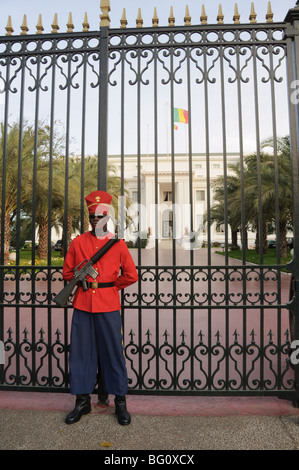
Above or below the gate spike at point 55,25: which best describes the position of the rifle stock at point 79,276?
below

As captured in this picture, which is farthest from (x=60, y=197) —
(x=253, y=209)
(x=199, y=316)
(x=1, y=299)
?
(x=1, y=299)

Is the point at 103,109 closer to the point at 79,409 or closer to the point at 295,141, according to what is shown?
the point at 295,141

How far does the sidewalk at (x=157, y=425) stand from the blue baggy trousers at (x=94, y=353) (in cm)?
30

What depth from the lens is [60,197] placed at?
16672 mm

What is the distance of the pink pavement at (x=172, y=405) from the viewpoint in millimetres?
3076

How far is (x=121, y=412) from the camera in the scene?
291cm

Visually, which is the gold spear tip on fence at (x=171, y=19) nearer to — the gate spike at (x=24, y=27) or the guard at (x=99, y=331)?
the gate spike at (x=24, y=27)

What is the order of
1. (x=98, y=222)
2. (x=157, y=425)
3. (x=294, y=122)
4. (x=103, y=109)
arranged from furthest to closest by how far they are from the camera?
(x=103, y=109) → (x=294, y=122) → (x=98, y=222) → (x=157, y=425)

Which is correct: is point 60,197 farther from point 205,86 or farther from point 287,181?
point 205,86

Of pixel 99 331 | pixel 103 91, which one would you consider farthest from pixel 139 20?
pixel 99 331

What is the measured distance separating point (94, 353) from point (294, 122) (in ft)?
9.58

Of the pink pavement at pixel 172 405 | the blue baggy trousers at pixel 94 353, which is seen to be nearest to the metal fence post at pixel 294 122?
the pink pavement at pixel 172 405

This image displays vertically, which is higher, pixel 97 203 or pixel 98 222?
pixel 97 203

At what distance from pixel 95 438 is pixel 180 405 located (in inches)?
36.3
